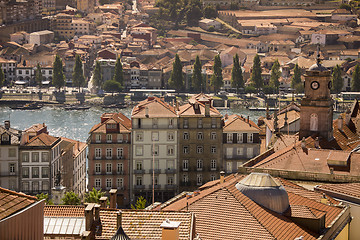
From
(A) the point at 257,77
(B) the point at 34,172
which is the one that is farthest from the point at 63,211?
(A) the point at 257,77

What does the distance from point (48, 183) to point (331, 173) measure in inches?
651

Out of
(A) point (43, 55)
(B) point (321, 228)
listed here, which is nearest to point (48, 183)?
(B) point (321, 228)

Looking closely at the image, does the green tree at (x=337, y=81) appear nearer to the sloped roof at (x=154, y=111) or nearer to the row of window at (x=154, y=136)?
the sloped roof at (x=154, y=111)

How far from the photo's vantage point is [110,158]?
143 ft

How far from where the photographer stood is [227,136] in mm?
45031

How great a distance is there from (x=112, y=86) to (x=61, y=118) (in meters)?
16.3

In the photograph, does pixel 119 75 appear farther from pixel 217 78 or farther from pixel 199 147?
pixel 199 147

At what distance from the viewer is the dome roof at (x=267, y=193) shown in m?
20.9

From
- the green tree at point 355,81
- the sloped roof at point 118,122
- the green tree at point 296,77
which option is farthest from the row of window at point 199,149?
the green tree at point 355,81

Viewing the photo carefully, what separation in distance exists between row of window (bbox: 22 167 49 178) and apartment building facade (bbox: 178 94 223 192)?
637cm

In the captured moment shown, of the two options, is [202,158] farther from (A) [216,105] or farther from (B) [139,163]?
(A) [216,105]

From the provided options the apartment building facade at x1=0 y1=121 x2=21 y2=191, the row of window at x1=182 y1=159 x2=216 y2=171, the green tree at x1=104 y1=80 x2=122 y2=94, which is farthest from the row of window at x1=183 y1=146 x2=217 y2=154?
the green tree at x1=104 y1=80 x2=122 y2=94

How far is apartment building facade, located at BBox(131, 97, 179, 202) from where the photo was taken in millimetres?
43656

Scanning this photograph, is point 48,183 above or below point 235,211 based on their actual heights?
below
